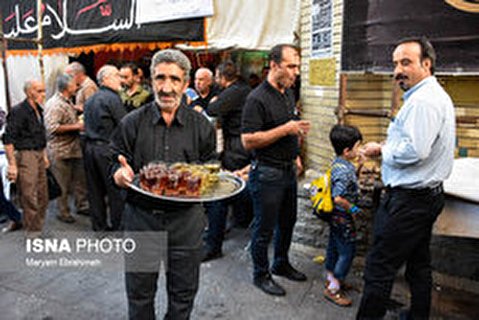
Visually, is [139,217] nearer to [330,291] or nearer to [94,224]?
[330,291]

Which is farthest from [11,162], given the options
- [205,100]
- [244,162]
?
[244,162]

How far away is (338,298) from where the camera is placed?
3.95 m

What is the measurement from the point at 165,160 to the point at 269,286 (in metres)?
1.97

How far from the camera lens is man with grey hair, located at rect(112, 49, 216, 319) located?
2.72 m

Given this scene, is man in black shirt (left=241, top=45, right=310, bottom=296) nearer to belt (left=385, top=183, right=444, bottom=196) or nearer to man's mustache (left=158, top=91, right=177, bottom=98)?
belt (left=385, top=183, right=444, bottom=196)

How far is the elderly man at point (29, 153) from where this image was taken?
17.0 feet

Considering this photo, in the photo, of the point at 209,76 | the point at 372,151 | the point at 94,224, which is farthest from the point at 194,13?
the point at 372,151

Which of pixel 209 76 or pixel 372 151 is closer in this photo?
pixel 372 151

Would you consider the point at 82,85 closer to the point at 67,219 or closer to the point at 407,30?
the point at 67,219

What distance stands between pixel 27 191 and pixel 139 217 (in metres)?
3.30

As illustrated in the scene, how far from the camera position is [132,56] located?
9.02 m

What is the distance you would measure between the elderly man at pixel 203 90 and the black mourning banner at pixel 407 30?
7.19 ft

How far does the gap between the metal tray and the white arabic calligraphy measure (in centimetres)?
397

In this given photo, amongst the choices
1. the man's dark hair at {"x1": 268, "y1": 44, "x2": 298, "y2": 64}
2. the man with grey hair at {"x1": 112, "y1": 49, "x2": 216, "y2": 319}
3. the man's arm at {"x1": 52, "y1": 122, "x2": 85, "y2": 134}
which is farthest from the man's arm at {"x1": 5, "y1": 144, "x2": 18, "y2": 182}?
the man's dark hair at {"x1": 268, "y1": 44, "x2": 298, "y2": 64}
